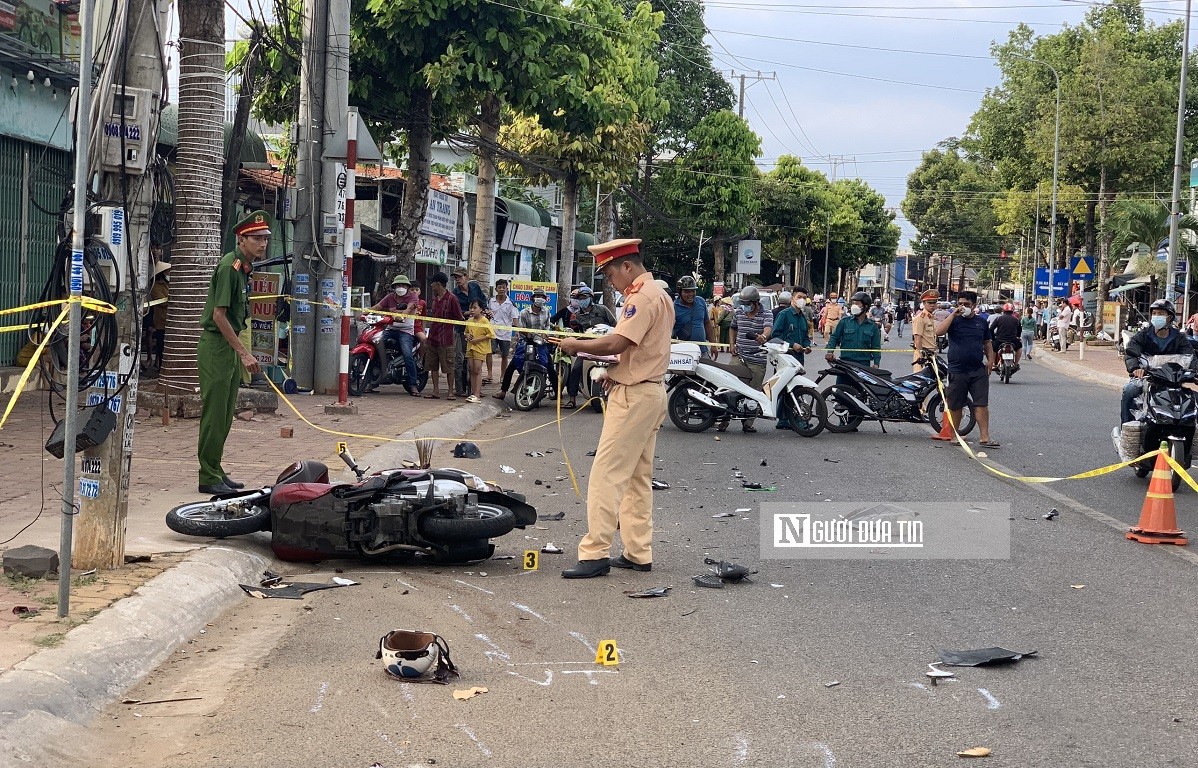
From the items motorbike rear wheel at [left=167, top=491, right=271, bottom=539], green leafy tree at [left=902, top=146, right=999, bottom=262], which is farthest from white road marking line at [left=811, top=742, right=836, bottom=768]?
green leafy tree at [left=902, top=146, right=999, bottom=262]

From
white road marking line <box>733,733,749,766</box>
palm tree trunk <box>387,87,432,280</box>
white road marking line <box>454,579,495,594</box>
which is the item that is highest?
palm tree trunk <box>387,87,432,280</box>

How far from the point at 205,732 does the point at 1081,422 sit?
1625cm

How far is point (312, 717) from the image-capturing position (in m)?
4.89

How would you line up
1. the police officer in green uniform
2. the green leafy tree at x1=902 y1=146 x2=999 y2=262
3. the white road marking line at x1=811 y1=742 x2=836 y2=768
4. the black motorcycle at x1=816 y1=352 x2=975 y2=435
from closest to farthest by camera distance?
the white road marking line at x1=811 y1=742 x2=836 y2=768 < the police officer in green uniform < the black motorcycle at x1=816 y1=352 x2=975 y2=435 < the green leafy tree at x1=902 y1=146 x2=999 y2=262

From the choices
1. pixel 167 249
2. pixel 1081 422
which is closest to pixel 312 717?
pixel 167 249

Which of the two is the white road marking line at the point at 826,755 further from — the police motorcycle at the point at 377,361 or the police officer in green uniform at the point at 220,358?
the police motorcycle at the point at 377,361

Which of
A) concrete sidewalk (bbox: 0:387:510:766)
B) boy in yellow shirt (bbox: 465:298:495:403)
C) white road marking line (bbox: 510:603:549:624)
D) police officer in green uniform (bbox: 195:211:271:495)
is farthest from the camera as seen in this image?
boy in yellow shirt (bbox: 465:298:495:403)

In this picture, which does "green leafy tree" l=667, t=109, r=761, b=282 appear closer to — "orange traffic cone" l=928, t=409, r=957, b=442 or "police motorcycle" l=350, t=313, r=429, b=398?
"police motorcycle" l=350, t=313, r=429, b=398

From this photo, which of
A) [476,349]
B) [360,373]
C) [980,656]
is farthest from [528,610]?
[360,373]

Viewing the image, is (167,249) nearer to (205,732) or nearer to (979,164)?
(205,732)

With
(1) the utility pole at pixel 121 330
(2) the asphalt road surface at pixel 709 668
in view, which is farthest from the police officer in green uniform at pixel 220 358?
(1) the utility pole at pixel 121 330

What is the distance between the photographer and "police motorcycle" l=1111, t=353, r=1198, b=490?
11711 mm

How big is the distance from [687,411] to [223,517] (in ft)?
28.9

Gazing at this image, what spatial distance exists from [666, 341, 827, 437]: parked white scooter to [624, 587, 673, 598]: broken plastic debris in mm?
8484
